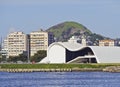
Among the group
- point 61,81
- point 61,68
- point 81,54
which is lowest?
point 61,81

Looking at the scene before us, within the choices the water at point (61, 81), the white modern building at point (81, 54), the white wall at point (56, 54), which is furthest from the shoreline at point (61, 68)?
the water at point (61, 81)

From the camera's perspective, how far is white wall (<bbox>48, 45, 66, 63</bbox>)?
142m

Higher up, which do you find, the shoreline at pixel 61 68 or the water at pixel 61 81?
the shoreline at pixel 61 68

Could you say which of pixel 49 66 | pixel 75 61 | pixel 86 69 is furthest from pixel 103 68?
pixel 75 61

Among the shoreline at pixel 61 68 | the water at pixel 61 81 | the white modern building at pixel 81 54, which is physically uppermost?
the white modern building at pixel 81 54

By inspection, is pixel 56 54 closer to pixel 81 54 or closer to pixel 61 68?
pixel 81 54

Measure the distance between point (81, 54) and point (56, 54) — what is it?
21.1ft

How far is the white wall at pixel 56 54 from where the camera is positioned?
141788 millimetres

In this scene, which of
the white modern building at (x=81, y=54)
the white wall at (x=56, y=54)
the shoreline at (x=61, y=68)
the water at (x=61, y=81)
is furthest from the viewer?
the white wall at (x=56, y=54)

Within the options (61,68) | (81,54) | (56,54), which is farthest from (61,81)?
(56,54)

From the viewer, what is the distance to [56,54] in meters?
144

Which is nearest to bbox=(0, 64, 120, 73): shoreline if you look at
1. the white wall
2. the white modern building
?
the white modern building

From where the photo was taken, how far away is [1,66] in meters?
126

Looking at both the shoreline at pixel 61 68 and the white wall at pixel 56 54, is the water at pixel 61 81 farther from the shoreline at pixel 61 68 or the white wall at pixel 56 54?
the white wall at pixel 56 54
